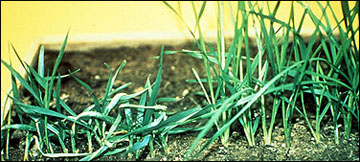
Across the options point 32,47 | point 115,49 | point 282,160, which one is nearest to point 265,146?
point 282,160

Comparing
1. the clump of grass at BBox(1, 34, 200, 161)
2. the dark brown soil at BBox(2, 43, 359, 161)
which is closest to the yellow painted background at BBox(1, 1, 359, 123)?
the dark brown soil at BBox(2, 43, 359, 161)

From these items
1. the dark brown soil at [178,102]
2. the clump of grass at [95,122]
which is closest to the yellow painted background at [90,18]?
the dark brown soil at [178,102]

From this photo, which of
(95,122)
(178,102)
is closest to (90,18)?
(178,102)

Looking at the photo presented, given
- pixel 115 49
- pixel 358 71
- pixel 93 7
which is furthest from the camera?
pixel 93 7

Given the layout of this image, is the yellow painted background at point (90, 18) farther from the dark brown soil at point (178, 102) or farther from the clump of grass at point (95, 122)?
the clump of grass at point (95, 122)

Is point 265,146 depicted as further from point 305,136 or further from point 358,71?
point 358,71

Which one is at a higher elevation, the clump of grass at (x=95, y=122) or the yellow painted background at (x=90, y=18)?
the yellow painted background at (x=90, y=18)

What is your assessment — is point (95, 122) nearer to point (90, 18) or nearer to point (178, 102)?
point (178, 102)
